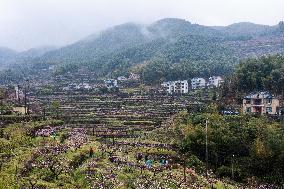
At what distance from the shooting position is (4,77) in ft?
525

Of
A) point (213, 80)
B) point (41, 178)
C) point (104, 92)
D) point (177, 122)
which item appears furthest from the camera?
point (213, 80)

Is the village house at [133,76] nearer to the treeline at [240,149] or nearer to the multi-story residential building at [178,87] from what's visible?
the multi-story residential building at [178,87]

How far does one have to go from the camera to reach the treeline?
44.9 metres

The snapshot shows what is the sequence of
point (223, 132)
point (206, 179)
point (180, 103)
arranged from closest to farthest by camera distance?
point (206, 179) < point (223, 132) < point (180, 103)

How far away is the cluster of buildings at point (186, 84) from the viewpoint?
376 feet

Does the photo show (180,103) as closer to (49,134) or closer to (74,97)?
(74,97)

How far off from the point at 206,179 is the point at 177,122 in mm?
22502

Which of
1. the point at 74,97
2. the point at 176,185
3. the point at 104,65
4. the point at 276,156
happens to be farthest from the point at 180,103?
the point at 104,65

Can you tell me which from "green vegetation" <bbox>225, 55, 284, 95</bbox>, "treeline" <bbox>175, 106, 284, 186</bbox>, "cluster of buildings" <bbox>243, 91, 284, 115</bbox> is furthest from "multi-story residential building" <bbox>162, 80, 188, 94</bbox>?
"treeline" <bbox>175, 106, 284, 186</bbox>

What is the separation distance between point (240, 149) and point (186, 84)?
230 ft

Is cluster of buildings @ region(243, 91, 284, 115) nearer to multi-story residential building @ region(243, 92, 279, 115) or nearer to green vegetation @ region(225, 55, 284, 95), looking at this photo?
multi-story residential building @ region(243, 92, 279, 115)

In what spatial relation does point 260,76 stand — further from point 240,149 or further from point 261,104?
point 240,149

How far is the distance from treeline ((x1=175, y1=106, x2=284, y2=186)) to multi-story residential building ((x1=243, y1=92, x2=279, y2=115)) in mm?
18075

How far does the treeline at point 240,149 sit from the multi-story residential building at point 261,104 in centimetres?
1808
